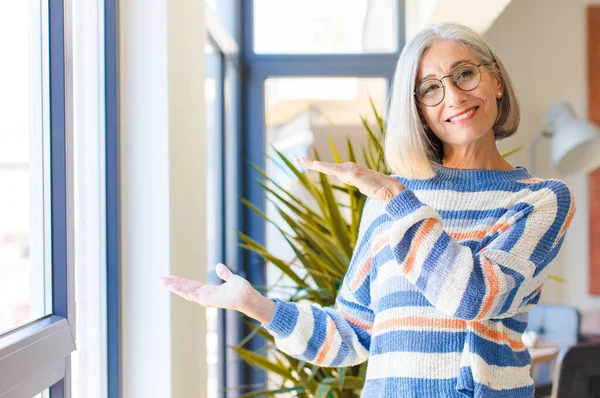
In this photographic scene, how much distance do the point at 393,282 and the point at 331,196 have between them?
38.4 inches

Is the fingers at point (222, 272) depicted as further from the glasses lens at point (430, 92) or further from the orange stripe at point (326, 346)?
the glasses lens at point (430, 92)

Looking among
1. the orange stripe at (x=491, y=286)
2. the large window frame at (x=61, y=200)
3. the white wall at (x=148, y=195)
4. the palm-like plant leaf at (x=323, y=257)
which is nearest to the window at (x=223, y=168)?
the palm-like plant leaf at (x=323, y=257)

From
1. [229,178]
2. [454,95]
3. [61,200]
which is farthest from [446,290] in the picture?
[229,178]

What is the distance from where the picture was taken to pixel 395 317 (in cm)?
137

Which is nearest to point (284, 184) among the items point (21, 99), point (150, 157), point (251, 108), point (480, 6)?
point (251, 108)

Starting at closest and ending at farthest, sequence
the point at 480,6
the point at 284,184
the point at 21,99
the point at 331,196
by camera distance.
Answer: the point at 21,99 < the point at 331,196 < the point at 480,6 < the point at 284,184

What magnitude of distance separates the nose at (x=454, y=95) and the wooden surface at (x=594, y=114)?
3.79 metres

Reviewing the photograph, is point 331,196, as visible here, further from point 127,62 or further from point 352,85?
point 352,85

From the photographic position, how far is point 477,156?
4.69 feet

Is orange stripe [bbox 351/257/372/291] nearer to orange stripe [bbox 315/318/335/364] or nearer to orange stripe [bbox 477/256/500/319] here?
orange stripe [bbox 315/318/335/364]

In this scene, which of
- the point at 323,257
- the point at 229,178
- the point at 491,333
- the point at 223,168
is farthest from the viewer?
the point at 229,178

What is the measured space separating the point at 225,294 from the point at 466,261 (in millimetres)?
452

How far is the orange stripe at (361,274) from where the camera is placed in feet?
4.92

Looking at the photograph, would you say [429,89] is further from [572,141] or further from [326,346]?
[572,141]
